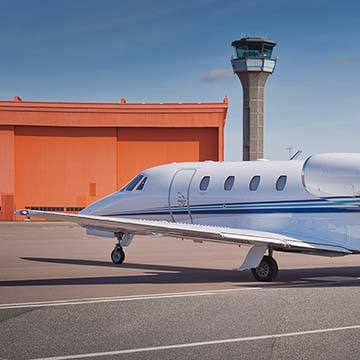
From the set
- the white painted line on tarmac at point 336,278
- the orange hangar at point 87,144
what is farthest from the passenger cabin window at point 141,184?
the orange hangar at point 87,144

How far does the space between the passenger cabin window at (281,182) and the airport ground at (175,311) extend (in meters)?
2.01

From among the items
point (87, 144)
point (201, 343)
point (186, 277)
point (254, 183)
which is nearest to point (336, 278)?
point (254, 183)

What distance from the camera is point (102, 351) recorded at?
8.91 meters

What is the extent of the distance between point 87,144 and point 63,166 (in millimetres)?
2179

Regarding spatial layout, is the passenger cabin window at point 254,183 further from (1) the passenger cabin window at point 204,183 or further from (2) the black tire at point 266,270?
(2) the black tire at point 266,270

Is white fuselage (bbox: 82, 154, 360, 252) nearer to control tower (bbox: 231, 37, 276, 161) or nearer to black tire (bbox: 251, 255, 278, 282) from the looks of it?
black tire (bbox: 251, 255, 278, 282)

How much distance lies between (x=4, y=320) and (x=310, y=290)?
6.13 m

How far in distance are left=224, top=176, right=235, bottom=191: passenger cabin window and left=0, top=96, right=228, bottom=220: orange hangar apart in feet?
109

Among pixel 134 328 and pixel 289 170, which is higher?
pixel 289 170

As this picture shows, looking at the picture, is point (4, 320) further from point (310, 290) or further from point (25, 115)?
point (25, 115)

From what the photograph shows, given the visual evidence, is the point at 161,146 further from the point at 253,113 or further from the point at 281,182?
the point at 281,182

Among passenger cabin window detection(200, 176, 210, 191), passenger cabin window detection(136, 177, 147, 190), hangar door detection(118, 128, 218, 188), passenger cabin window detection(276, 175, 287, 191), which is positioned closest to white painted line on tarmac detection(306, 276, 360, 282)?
passenger cabin window detection(276, 175, 287, 191)

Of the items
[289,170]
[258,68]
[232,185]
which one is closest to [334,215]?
[289,170]

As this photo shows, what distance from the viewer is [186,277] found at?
58.9 feet
